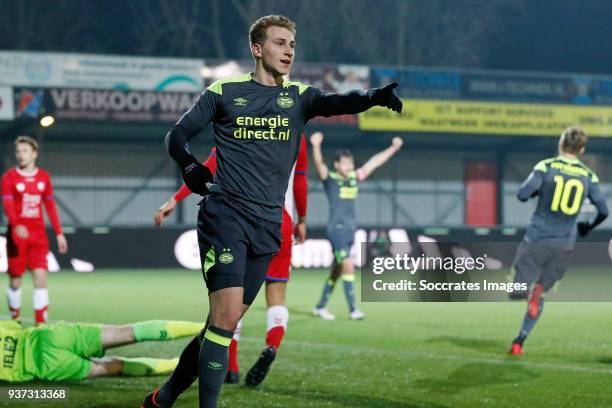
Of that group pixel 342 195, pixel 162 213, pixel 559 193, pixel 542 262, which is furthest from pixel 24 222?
pixel 559 193

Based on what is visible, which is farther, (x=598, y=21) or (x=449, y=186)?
(x=598, y=21)

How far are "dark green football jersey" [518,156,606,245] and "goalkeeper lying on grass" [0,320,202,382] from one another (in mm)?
3491

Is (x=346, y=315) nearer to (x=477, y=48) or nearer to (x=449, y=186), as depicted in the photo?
(x=449, y=186)

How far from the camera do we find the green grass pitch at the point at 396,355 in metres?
7.12

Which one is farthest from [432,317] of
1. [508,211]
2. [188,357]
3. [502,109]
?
[508,211]

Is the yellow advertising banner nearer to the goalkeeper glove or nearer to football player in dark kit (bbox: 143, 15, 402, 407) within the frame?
football player in dark kit (bbox: 143, 15, 402, 407)

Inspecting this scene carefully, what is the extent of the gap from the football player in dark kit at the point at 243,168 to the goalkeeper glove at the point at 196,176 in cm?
3

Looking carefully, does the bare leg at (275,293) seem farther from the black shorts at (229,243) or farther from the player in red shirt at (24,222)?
the player in red shirt at (24,222)

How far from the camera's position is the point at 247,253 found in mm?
5688

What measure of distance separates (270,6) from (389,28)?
4.59m

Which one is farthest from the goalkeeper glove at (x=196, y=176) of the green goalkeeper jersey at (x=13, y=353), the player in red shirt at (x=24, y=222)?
the player in red shirt at (x=24, y=222)

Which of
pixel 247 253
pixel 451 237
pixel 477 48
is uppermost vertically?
pixel 477 48

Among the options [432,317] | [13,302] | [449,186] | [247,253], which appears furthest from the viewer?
[449,186]

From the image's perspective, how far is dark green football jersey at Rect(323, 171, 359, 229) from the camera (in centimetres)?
1354
